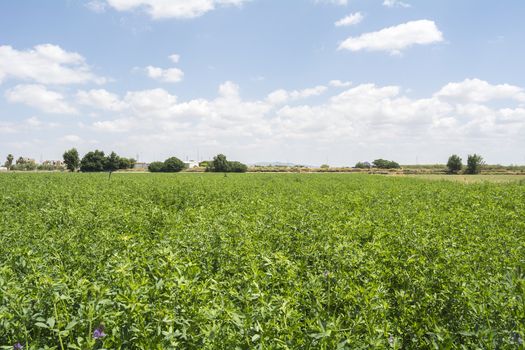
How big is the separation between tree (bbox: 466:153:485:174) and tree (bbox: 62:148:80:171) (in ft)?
366

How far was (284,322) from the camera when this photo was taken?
107 inches

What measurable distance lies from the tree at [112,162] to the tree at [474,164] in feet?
321

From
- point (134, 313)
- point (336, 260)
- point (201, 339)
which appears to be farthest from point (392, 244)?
point (134, 313)

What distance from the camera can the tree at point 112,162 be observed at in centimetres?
10138

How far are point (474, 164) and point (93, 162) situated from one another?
4113 inches

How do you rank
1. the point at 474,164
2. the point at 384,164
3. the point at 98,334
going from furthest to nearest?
the point at 384,164 < the point at 474,164 < the point at 98,334

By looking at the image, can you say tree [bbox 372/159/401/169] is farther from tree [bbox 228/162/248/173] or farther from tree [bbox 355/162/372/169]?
tree [bbox 228/162/248/173]

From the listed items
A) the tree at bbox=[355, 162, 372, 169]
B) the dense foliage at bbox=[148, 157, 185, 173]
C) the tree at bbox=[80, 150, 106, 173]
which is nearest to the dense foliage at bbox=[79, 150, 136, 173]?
the tree at bbox=[80, 150, 106, 173]

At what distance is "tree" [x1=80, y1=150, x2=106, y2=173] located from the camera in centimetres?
10019

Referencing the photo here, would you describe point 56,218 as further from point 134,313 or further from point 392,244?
point 392,244

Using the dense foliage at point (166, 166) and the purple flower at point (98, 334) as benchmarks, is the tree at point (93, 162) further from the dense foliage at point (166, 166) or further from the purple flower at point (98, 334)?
the purple flower at point (98, 334)

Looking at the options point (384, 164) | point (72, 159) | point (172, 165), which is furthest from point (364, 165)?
point (72, 159)

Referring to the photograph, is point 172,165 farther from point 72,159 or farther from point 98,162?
point 72,159

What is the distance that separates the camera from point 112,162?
103000 mm
